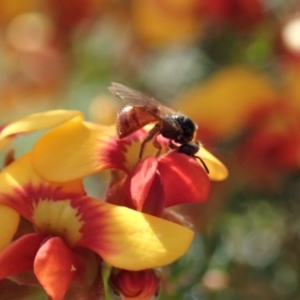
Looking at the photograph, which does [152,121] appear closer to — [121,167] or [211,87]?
[121,167]

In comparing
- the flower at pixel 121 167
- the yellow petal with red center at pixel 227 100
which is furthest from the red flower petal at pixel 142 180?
the yellow petal with red center at pixel 227 100

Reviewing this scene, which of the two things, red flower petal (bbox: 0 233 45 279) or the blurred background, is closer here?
red flower petal (bbox: 0 233 45 279)

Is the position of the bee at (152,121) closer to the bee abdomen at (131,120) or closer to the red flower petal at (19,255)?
the bee abdomen at (131,120)

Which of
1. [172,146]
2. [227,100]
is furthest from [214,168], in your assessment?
[227,100]

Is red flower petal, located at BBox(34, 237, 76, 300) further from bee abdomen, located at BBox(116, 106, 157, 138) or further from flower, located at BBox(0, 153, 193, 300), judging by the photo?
bee abdomen, located at BBox(116, 106, 157, 138)

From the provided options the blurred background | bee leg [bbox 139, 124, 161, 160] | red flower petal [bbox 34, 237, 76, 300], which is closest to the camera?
red flower petal [bbox 34, 237, 76, 300]

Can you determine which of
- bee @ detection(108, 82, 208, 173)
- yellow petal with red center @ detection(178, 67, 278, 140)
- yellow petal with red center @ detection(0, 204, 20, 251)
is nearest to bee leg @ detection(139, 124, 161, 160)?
bee @ detection(108, 82, 208, 173)

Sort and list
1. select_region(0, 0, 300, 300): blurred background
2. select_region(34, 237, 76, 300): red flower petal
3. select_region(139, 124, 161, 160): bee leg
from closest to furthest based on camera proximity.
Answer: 1. select_region(34, 237, 76, 300): red flower petal
2. select_region(139, 124, 161, 160): bee leg
3. select_region(0, 0, 300, 300): blurred background
